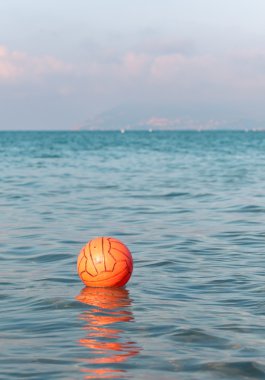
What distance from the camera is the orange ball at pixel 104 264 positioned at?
9648 millimetres

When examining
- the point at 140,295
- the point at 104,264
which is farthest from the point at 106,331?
the point at 104,264

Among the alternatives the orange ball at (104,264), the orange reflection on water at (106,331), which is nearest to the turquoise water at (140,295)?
the orange reflection on water at (106,331)

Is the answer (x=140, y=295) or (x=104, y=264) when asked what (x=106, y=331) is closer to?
(x=140, y=295)

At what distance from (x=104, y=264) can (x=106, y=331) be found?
206cm

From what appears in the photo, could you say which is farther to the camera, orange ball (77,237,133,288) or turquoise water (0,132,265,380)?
orange ball (77,237,133,288)

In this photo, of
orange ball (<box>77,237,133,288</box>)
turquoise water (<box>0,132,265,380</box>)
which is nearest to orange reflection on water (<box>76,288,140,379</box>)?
turquoise water (<box>0,132,265,380</box>)

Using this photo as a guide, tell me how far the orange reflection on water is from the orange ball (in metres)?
0.13

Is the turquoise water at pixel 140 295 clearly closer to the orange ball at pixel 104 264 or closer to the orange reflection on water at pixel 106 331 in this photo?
the orange reflection on water at pixel 106 331

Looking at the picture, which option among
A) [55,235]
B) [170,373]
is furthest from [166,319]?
[55,235]

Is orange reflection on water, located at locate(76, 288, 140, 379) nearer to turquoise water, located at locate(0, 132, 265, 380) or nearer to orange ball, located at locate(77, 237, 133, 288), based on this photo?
turquoise water, located at locate(0, 132, 265, 380)

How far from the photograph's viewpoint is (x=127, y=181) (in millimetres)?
30344

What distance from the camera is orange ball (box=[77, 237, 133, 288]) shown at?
380 inches

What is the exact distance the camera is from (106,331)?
7.64 metres

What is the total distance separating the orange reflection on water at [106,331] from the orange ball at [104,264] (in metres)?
0.13
